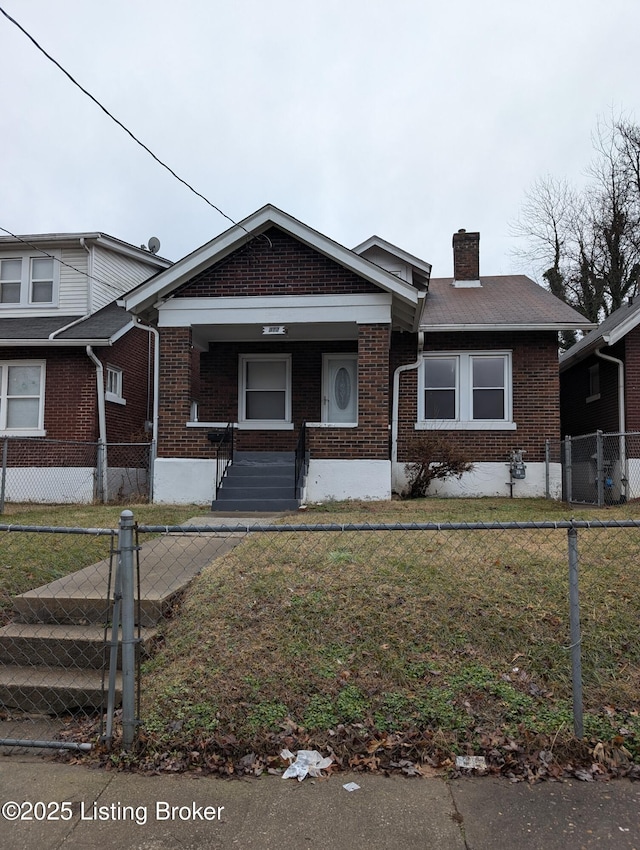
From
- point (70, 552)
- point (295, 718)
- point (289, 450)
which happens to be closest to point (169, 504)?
point (289, 450)

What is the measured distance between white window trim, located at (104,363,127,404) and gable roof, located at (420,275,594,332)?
7486 millimetres

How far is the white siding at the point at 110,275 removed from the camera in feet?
53.9

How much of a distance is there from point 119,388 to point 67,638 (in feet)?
39.6

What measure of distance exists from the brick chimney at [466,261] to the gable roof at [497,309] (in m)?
0.35

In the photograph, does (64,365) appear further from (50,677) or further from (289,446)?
(50,677)

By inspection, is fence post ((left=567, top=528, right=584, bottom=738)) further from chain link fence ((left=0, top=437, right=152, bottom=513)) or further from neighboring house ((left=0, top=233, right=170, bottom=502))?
chain link fence ((left=0, top=437, right=152, bottom=513))

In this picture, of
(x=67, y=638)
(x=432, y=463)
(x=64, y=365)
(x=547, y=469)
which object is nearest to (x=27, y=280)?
(x=64, y=365)

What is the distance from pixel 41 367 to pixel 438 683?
13.4 metres

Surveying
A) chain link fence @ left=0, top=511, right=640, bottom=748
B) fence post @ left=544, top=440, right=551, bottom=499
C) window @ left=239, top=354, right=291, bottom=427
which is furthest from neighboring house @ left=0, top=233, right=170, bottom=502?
fence post @ left=544, top=440, right=551, bottom=499

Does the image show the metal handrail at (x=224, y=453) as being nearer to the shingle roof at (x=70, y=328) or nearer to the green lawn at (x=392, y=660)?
the shingle roof at (x=70, y=328)

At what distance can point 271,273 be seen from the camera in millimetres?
11953

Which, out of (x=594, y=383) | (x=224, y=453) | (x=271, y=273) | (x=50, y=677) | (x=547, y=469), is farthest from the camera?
(x=594, y=383)

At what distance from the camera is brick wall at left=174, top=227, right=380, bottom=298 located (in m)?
11.8

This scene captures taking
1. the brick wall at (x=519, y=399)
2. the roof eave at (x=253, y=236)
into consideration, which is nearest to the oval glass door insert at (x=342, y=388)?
the brick wall at (x=519, y=399)
